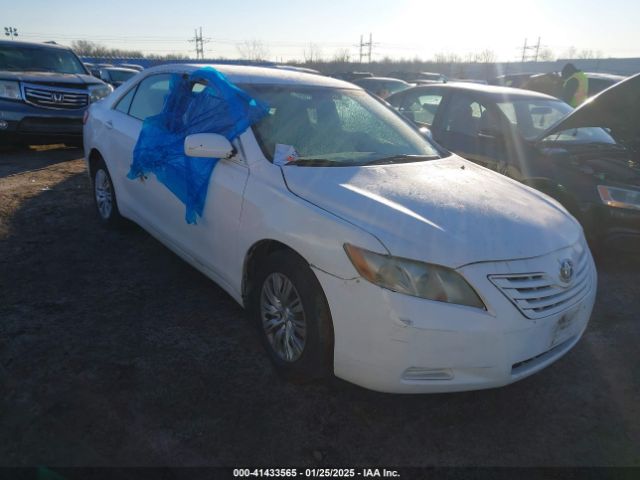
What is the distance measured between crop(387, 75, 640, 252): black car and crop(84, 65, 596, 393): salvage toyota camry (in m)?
1.44

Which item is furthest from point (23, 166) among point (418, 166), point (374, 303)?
point (374, 303)

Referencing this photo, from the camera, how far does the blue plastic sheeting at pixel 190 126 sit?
310cm

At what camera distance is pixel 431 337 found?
208cm

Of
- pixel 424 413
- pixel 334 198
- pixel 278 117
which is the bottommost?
pixel 424 413

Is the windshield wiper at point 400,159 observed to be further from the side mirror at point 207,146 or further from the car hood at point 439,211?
the side mirror at point 207,146

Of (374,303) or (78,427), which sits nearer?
(374,303)

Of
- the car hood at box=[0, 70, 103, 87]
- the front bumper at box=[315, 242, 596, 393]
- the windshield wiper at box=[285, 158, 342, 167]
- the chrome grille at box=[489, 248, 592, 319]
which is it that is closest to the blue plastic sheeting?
the windshield wiper at box=[285, 158, 342, 167]

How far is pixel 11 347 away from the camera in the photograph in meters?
2.81

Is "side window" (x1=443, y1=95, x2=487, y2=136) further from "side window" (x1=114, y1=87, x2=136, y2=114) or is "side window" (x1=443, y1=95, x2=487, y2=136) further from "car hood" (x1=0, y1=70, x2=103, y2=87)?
"car hood" (x1=0, y1=70, x2=103, y2=87)

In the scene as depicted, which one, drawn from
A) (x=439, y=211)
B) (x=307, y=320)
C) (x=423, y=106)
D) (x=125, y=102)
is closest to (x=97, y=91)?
(x=125, y=102)

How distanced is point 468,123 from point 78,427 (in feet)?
16.2

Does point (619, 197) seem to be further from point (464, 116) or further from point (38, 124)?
point (38, 124)

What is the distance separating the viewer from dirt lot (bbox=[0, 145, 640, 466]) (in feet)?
7.18

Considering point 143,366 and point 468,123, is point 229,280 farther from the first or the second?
point 468,123
